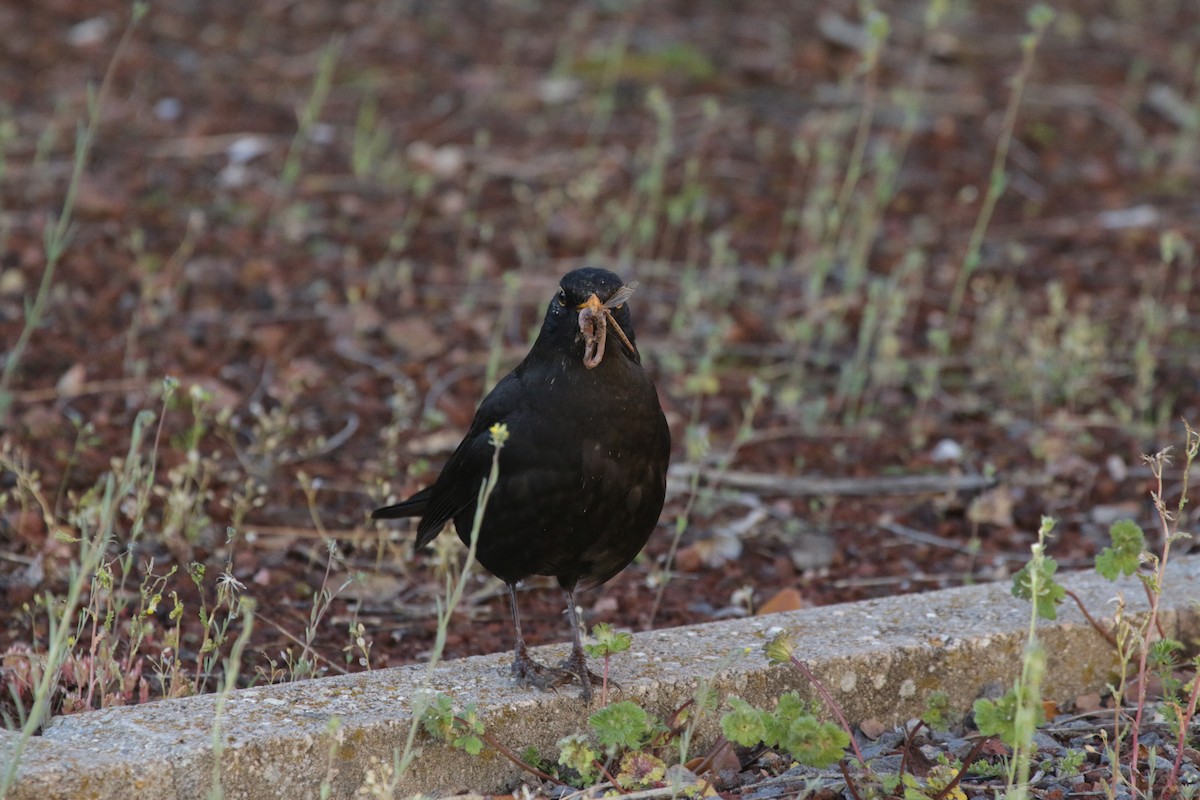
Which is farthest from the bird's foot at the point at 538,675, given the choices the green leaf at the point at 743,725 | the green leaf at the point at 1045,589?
the green leaf at the point at 1045,589

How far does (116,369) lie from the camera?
511cm

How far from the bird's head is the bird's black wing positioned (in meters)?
0.16

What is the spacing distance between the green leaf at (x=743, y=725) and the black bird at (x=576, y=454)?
51 centimetres

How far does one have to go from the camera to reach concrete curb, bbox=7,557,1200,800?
8.59 feet

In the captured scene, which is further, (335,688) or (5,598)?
(5,598)

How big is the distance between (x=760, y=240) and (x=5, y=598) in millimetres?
3852

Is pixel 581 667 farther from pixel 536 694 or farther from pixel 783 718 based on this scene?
pixel 783 718

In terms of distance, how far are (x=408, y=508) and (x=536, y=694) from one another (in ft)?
2.88

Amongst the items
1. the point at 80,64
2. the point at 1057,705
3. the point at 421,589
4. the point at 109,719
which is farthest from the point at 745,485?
the point at 80,64

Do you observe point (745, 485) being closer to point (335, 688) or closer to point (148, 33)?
point (335, 688)

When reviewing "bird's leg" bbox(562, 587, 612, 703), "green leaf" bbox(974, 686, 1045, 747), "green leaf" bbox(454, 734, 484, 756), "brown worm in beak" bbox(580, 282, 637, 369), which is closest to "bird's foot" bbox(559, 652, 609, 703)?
"bird's leg" bbox(562, 587, 612, 703)

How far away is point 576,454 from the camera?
3.17 meters

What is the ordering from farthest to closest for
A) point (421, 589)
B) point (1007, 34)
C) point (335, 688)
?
1. point (1007, 34)
2. point (421, 589)
3. point (335, 688)

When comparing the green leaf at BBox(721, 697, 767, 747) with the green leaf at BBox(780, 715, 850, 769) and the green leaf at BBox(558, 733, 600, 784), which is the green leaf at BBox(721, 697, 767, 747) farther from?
the green leaf at BBox(558, 733, 600, 784)
